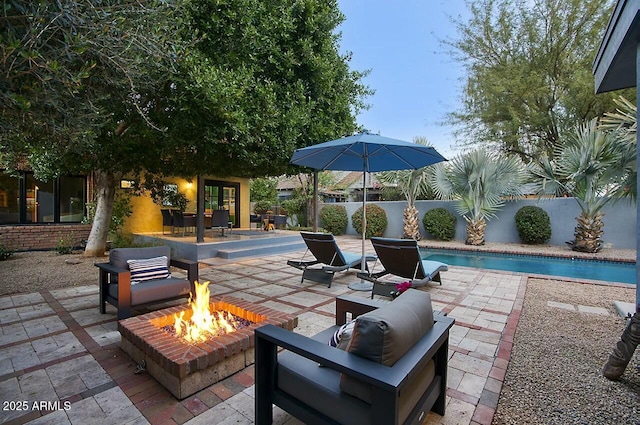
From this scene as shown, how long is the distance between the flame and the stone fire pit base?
0.40 ft

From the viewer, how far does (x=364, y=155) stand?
549 cm

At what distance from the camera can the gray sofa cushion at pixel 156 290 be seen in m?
3.72

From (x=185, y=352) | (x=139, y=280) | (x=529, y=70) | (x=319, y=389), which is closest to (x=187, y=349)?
(x=185, y=352)

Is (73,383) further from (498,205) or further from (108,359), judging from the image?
(498,205)

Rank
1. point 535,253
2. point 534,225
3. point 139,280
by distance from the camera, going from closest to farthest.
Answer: point 139,280 < point 535,253 < point 534,225

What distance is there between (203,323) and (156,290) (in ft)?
4.33

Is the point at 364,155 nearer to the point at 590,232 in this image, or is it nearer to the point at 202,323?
the point at 202,323

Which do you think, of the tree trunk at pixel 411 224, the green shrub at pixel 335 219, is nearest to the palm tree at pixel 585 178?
the tree trunk at pixel 411 224

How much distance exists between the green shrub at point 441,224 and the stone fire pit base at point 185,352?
1132 cm

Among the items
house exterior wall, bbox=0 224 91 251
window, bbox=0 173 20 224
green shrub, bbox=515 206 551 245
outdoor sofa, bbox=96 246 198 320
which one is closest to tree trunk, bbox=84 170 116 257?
house exterior wall, bbox=0 224 91 251

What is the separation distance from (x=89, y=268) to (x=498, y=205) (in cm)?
1339

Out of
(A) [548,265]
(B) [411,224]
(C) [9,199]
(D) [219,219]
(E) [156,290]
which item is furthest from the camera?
(B) [411,224]

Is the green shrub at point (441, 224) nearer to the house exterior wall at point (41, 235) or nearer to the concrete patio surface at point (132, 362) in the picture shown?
the concrete patio surface at point (132, 362)

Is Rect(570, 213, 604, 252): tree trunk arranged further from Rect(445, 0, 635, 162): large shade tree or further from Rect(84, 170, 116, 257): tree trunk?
Rect(84, 170, 116, 257): tree trunk
